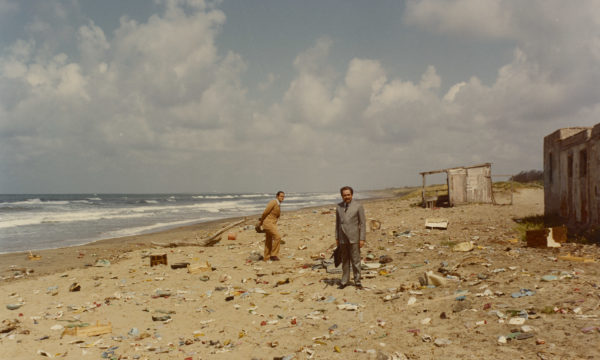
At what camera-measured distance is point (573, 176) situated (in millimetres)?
11758

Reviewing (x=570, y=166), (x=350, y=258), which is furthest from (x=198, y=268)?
(x=570, y=166)

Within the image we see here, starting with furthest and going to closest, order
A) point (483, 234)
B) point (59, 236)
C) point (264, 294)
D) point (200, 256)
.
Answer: point (59, 236) < point (483, 234) < point (200, 256) < point (264, 294)

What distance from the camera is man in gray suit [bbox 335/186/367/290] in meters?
6.81

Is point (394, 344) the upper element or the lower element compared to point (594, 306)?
lower

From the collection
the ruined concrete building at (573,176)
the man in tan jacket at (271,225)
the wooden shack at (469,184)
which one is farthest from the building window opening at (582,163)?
the man in tan jacket at (271,225)

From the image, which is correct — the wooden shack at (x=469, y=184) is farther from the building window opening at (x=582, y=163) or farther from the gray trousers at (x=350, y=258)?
the gray trousers at (x=350, y=258)

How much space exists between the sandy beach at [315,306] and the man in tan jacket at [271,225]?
0.41 meters

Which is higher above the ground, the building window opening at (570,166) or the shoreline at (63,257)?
the building window opening at (570,166)

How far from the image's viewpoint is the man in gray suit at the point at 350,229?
22.4ft

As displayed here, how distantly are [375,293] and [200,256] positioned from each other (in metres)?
6.10

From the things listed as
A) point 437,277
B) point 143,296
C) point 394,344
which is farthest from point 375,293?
point 143,296

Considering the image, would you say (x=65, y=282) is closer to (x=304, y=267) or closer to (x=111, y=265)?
(x=111, y=265)

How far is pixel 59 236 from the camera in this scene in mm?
17328

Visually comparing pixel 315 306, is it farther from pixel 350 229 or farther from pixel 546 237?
pixel 546 237
